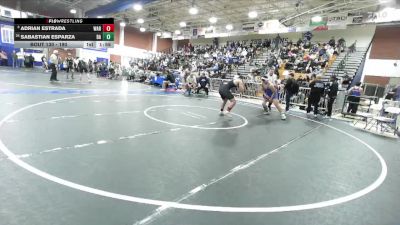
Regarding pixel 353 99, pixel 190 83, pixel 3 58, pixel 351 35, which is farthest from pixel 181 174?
pixel 3 58

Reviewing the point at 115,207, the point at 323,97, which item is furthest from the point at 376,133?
the point at 115,207

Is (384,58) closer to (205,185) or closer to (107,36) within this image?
(107,36)

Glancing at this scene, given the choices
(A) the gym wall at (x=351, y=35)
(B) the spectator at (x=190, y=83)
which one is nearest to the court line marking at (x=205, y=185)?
(B) the spectator at (x=190, y=83)

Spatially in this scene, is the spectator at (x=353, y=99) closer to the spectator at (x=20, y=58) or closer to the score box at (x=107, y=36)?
the score box at (x=107, y=36)

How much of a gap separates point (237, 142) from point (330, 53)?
55.6 ft

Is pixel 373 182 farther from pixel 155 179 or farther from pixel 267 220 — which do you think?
pixel 155 179

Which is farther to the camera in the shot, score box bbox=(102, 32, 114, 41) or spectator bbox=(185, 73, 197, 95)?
spectator bbox=(185, 73, 197, 95)

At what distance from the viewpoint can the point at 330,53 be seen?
1909 centimetres
